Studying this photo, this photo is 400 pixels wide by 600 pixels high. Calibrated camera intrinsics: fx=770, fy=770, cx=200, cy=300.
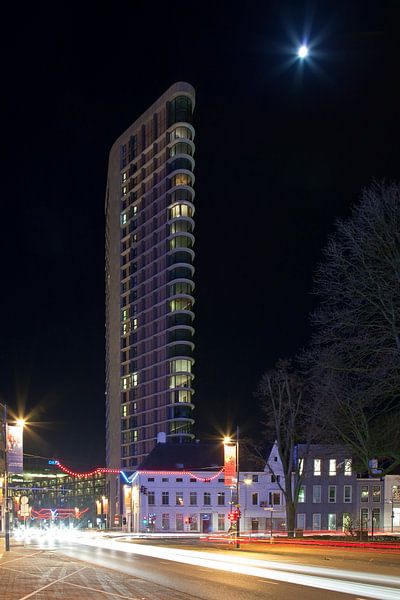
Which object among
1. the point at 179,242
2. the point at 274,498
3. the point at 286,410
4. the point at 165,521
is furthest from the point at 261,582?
the point at 179,242

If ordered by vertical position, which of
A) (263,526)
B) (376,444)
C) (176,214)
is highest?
(176,214)

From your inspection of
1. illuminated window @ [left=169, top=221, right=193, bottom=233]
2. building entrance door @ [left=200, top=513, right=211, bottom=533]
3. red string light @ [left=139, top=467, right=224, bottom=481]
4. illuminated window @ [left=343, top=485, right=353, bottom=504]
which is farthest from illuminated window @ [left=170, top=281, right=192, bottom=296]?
illuminated window @ [left=343, top=485, right=353, bottom=504]

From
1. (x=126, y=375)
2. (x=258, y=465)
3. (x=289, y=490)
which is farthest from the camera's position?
(x=126, y=375)

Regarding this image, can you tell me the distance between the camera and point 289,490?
60750 mm

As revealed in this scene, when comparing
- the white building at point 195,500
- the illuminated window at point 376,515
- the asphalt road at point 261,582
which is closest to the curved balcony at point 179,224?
the white building at point 195,500

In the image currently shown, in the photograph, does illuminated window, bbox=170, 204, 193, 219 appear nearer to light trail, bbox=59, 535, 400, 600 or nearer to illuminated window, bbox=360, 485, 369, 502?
illuminated window, bbox=360, 485, 369, 502

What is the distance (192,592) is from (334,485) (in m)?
70.8

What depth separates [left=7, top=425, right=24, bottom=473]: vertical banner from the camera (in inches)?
1419

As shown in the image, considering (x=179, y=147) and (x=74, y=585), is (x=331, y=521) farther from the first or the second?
(x=179, y=147)

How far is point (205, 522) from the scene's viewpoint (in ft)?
292

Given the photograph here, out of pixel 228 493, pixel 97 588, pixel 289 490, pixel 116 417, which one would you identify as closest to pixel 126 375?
pixel 116 417

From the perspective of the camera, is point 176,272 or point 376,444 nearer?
point 376,444

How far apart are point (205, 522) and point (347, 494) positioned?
54.5 ft

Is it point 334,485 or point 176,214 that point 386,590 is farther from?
point 176,214
